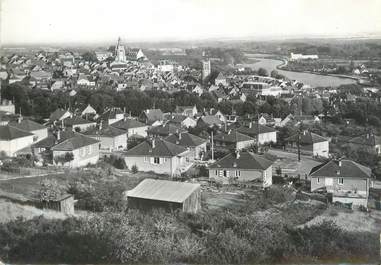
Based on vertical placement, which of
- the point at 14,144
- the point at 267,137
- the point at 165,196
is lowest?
the point at 267,137

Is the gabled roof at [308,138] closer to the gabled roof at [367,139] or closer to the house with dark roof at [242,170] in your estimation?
the gabled roof at [367,139]

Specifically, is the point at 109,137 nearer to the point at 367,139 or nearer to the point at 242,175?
the point at 242,175

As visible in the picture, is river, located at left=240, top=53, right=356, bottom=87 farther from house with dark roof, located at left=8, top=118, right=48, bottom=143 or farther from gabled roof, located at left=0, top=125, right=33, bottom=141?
gabled roof, located at left=0, top=125, right=33, bottom=141

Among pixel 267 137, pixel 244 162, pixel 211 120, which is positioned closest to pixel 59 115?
pixel 211 120

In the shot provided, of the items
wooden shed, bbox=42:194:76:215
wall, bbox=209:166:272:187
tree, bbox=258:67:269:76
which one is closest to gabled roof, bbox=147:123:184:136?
wall, bbox=209:166:272:187

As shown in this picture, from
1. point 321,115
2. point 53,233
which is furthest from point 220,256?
point 321,115

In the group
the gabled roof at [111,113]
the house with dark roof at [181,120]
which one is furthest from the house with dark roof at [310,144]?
the gabled roof at [111,113]

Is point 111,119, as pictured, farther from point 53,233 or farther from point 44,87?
point 53,233
